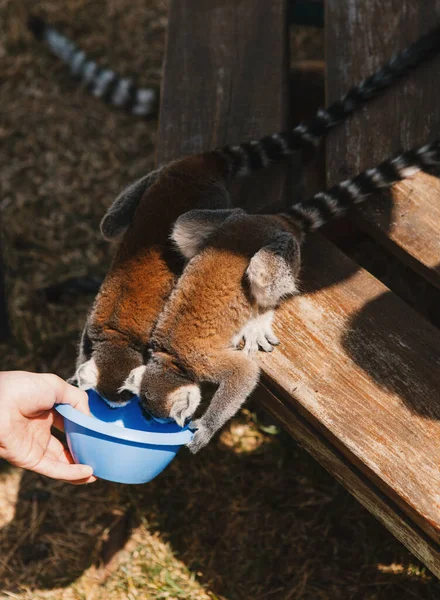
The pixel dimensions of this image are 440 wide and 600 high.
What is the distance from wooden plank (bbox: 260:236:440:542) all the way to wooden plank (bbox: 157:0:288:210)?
0.64 meters

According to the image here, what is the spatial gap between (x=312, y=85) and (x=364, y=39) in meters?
0.69

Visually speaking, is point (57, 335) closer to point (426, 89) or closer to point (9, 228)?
point (9, 228)

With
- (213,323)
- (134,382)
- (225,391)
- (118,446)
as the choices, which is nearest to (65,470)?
(118,446)

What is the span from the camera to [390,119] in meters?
3.09

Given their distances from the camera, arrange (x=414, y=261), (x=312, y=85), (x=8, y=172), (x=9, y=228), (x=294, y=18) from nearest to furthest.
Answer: (x=414, y=261), (x=312, y=85), (x=294, y=18), (x=9, y=228), (x=8, y=172)

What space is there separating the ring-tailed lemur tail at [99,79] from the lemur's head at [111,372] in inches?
103

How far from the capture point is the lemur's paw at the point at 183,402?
8.53 feet

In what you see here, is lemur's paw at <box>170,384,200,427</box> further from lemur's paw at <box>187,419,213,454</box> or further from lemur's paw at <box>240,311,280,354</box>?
lemur's paw at <box>240,311,280,354</box>

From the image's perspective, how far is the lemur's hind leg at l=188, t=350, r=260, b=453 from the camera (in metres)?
2.65

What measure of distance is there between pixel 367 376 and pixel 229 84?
1.66m

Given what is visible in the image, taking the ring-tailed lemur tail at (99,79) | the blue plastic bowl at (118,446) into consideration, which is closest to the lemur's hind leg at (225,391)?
the blue plastic bowl at (118,446)

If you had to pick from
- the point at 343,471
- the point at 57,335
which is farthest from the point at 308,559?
the point at 57,335

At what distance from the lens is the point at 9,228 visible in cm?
466

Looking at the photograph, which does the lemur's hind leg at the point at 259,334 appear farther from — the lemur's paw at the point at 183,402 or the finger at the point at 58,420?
the finger at the point at 58,420
